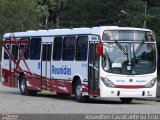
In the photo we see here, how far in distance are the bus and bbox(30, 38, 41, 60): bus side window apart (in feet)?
3.28

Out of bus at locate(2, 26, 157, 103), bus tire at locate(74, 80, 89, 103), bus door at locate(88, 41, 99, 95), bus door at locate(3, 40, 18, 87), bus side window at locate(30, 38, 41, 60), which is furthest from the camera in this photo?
bus door at locate(3, 40, 18, 87)

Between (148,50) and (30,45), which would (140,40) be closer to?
(148,50)

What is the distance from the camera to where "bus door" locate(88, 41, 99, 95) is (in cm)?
2384

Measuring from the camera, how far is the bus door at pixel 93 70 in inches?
939

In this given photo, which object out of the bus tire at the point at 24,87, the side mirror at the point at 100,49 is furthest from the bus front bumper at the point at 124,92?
the bus tire at the point at 24,87

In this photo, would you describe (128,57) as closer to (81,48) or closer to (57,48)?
(81,48)

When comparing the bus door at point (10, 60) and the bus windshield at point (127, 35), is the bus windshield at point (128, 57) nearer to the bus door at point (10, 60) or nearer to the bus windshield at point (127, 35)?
the bus windshield at point (127, 35)

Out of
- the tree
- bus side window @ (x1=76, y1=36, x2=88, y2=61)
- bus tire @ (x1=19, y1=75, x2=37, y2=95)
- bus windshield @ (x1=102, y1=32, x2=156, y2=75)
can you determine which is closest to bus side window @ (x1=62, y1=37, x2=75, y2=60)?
bus side window @ (x1=76, y1=36, x2=88, y2=61)

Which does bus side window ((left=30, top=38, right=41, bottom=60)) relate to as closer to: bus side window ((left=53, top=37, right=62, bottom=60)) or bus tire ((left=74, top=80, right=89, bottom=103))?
bus side window ((left=53, top=37, right=62, bottom=60))

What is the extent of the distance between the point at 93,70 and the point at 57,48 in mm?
A: 3726

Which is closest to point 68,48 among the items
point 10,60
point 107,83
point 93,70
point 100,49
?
point 93,70

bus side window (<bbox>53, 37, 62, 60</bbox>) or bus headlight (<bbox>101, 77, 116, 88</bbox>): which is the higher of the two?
bus side window (<bbox>53, 37, 62, 60</bbox>)

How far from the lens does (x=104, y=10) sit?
8412cm

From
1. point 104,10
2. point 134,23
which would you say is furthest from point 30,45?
point 104,10
